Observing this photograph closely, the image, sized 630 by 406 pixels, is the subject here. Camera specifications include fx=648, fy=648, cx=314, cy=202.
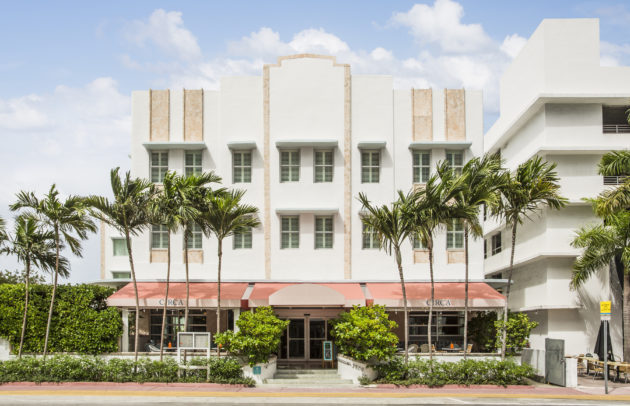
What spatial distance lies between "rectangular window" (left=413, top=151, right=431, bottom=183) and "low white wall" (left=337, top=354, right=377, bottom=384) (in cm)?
986

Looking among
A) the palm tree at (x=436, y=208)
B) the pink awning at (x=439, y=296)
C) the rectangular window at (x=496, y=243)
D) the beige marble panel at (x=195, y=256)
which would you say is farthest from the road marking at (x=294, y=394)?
the rectangular window at (x=496, y=243)

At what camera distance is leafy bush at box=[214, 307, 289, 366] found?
83.2ft

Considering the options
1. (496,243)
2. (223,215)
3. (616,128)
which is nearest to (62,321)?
(223,215)

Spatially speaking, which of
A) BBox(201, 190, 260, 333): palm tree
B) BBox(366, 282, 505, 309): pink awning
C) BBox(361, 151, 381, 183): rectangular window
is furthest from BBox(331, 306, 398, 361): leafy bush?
BBox(361, 151, 381, 183): rectangular window

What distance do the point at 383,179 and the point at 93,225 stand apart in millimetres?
13538

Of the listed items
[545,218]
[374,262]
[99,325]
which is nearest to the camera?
[99,325]

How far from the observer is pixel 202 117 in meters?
32.1

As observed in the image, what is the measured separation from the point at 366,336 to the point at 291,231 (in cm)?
786

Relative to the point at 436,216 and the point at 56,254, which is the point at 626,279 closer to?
the point at 436,216

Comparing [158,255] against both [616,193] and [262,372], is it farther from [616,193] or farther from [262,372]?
[616,193]

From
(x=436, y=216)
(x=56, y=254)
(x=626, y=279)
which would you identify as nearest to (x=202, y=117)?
(x=56, y=254)

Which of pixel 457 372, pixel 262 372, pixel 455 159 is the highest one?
pixel 455 159

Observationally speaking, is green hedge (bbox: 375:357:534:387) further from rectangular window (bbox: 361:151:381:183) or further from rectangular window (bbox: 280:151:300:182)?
rectangular window (bbox: 280:151:300:182)

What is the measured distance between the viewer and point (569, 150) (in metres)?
33.7
